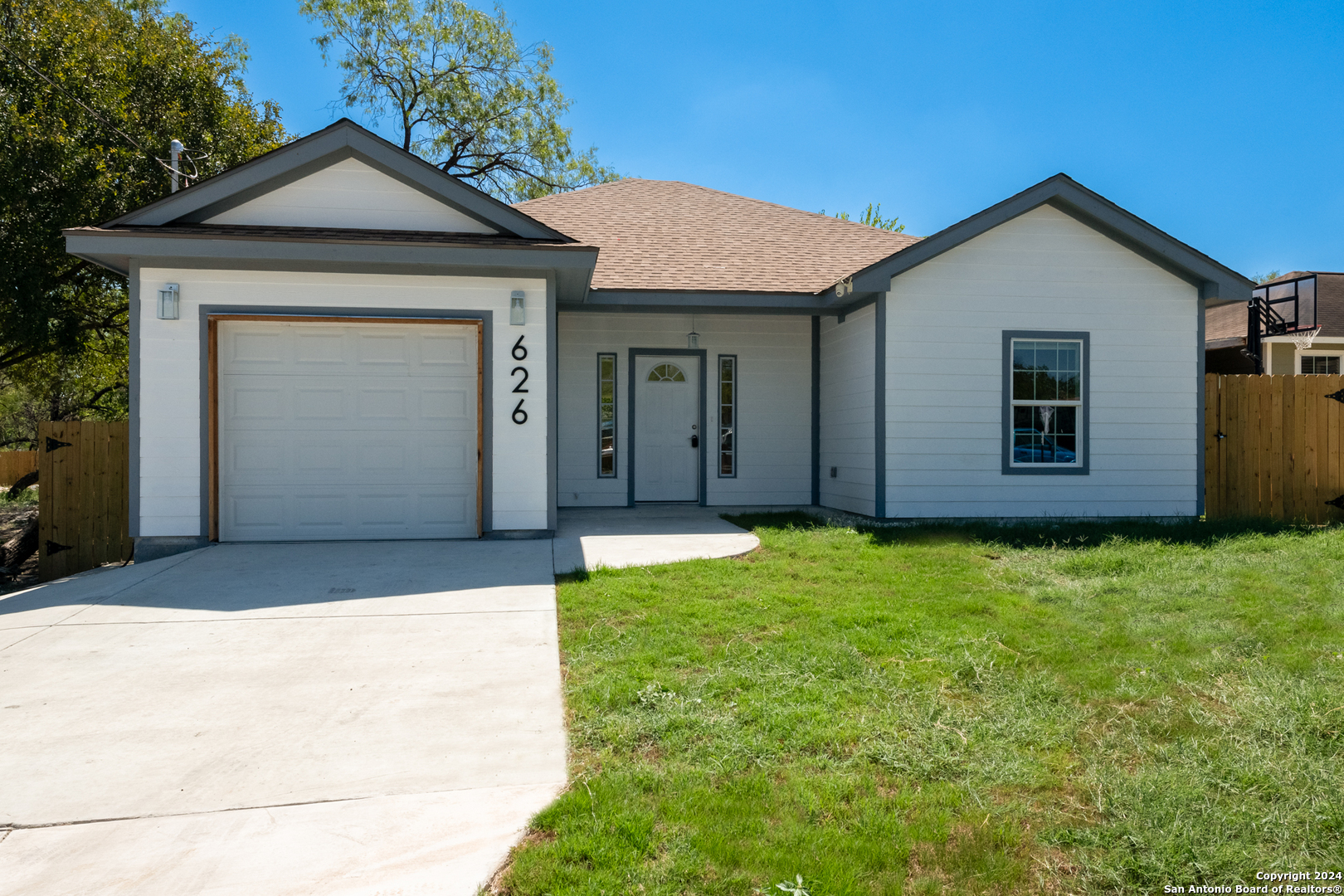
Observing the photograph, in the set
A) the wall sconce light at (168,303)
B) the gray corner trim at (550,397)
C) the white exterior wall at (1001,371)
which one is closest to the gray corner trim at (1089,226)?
the white exterior wall at (1001,371)

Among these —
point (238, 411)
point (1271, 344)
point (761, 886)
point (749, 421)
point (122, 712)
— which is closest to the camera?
point (761, 886)

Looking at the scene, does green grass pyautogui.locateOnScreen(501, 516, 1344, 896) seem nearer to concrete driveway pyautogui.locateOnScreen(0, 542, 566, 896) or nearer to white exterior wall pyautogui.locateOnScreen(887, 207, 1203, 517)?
concrete driveway pyautogui.locateOnScreen(0, 542, 566, 896)

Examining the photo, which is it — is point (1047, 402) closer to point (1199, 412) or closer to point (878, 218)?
point (1199, 412)

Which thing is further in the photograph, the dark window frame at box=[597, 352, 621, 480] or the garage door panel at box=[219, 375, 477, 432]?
the dark window frame at box=[597, 352, 621, 480]

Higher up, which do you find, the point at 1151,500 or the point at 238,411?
the point at 238,411

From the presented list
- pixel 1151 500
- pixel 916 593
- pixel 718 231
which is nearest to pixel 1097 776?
pixel 916 593

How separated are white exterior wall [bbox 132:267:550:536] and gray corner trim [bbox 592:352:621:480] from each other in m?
3.19

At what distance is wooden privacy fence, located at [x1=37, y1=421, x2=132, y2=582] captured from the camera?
9102 mm

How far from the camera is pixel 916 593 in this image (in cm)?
609

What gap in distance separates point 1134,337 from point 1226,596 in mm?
5192

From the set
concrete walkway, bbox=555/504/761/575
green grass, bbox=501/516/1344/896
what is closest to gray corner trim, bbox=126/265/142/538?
concrete walkway, bbox=555/504/761/575

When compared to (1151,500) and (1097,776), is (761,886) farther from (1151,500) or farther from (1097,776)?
(1151,500)

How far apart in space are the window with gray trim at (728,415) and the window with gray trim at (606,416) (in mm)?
1557

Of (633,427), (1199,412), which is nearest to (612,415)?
(633,427)
